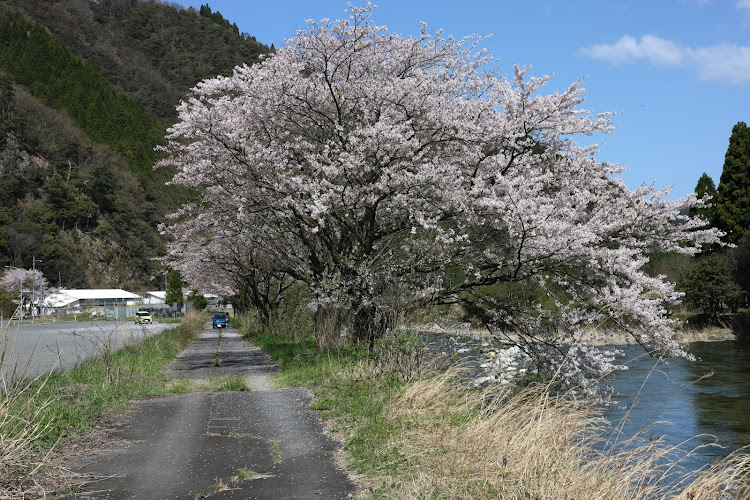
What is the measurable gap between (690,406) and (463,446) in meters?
14.0

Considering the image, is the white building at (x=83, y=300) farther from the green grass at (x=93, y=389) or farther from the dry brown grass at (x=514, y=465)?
the dry brown grass at (x=514, y=465)

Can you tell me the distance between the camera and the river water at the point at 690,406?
1303 cm

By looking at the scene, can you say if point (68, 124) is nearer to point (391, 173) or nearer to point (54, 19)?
point (54, 19)

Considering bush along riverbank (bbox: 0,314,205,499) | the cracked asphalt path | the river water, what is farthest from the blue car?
the cracked asphalt path

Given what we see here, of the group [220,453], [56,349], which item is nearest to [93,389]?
[220,453]

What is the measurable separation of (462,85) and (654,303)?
6769 millimetres

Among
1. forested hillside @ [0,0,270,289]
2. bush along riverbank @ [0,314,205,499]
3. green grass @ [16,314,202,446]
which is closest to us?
bush along riverbank @ [0,314,205,499]

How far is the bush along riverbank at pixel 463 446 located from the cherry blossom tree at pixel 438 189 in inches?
121

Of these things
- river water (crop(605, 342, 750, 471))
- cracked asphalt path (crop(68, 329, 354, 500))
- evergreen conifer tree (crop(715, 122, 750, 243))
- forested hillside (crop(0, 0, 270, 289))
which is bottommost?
river water (crop(605, 342, 750, 471))

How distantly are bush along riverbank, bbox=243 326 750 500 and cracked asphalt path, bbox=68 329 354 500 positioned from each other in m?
0.36

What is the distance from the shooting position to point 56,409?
788cm

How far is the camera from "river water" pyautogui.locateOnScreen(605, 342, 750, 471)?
13031 millimetres

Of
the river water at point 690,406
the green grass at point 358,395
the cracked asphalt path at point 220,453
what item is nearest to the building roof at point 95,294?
the river water at point 690,406

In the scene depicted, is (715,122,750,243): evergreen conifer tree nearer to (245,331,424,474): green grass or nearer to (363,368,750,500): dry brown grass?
(245,331,424,474): green grass
